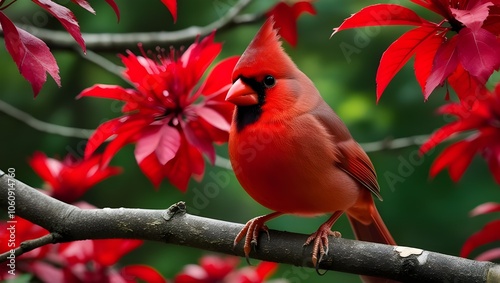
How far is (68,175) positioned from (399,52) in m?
0.78

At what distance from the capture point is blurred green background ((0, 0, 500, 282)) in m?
2.15

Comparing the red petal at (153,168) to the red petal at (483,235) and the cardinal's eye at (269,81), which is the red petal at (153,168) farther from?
the red petal at (483,235)

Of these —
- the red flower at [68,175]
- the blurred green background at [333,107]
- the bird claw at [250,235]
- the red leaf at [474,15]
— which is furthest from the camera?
the blurred green background at [333,107]

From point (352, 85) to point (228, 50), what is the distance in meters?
0.43

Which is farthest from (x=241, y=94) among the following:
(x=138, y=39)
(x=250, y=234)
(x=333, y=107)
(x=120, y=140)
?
(x=333, y=107)

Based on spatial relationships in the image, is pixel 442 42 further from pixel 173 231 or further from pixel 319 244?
pixel 173 231

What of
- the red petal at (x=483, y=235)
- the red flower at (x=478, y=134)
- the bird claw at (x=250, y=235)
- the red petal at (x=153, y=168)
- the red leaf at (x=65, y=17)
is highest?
the red leaf at (x=65, y=17)

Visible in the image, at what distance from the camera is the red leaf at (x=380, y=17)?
2.66ft

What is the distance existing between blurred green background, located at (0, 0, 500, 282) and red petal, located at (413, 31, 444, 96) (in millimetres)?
1199

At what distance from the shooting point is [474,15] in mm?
740

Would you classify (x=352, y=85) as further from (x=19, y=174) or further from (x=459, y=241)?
(x=19, y=174)

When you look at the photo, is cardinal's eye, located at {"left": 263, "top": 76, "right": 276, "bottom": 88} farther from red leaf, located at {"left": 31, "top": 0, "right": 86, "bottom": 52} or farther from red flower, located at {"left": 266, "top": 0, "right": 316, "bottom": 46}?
red flower, located at {"left": 266, "top": 0, "right": 316, "bottom": 46}

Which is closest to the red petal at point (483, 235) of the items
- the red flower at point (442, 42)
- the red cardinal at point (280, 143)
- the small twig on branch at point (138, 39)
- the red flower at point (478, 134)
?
the red flower at point (478, 134)

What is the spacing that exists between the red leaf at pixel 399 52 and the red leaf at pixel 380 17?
0.01m
